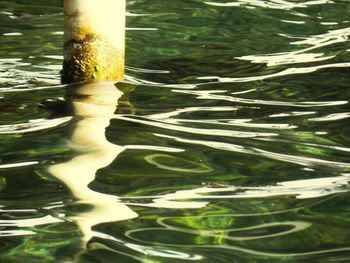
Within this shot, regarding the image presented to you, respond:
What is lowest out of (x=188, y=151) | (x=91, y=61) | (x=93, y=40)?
(x=188, y=151)

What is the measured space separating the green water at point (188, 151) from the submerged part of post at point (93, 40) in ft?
0.43

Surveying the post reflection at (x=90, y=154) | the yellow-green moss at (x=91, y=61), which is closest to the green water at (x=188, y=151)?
the post reflection at (x=90, y=154)

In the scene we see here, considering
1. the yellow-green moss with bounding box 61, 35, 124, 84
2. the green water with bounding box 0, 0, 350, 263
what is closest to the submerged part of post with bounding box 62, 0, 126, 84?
the yellow-green moss with bounding box 61, 35, 124, 84

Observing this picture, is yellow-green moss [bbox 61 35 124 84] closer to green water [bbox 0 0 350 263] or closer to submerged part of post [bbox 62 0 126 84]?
submerged part of post [bbox 62 0 126 84]

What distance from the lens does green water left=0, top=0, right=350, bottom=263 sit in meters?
3.59

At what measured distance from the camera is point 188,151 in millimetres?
4707

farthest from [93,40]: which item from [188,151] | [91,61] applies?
[188,151]

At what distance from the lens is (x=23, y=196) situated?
4.11 metres

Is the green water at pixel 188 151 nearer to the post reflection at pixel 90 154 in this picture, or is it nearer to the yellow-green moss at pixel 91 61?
the post reflection at pixel 90 154

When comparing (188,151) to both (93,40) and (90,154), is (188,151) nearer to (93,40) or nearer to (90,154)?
(90,154)

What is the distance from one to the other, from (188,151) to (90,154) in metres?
0.47

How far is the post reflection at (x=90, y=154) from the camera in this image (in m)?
3.82

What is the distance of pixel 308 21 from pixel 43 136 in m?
3.96

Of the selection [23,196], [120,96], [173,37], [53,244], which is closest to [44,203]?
[23,196]
